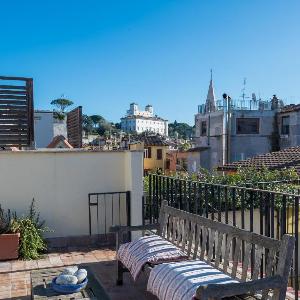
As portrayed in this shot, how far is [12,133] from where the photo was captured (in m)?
7.47

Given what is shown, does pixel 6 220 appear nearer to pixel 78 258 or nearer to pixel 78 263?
pixel 78 258

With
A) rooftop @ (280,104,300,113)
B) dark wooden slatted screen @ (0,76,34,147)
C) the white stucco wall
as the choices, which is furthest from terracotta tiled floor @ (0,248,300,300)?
rooftop @ (280,104,300,113)

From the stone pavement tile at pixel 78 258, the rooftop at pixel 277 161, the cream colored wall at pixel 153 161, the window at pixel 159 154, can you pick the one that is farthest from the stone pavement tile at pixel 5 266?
the window at pixel 159 154

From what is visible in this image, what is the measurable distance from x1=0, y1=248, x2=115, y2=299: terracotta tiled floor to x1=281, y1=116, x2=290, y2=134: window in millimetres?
28862

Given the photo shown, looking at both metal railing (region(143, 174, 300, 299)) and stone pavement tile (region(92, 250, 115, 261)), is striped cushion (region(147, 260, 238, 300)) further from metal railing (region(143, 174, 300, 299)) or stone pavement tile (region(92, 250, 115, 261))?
stone pavement tile (region(92, 250, 115, 261))

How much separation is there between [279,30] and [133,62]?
853 centimetres

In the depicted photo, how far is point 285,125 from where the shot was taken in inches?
1314

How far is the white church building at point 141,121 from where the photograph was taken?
4259 inches

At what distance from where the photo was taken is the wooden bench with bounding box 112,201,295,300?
9.14 feet

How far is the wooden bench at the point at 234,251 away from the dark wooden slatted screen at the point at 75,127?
5.60m

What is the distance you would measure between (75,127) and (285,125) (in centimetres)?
2601

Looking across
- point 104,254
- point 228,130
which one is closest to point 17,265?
point 104,254

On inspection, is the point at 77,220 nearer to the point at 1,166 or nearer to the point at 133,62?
the point at 1,166

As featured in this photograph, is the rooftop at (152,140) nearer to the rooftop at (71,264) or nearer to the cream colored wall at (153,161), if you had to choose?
the cream colored wall at (153,161)
